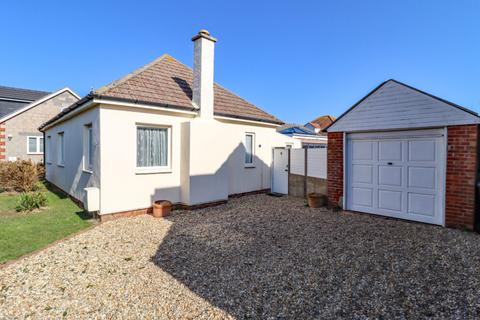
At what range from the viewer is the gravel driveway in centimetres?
338

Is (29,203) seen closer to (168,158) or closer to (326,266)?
(168,158)

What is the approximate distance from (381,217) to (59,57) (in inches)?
913

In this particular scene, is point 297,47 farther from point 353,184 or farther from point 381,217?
point 381,217

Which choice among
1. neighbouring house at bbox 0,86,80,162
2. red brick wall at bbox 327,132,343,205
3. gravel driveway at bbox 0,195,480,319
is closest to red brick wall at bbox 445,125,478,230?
gravel driveway at bbox 0,195,480,319

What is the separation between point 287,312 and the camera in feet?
10.7

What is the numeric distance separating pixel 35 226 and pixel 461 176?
37.2 ft

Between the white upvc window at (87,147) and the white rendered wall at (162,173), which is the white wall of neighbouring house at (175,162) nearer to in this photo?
the white rendered wall at (162,173)

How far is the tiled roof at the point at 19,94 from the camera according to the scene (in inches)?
1092

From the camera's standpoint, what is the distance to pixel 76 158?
33.3 ft

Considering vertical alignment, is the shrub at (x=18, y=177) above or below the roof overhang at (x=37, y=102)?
below

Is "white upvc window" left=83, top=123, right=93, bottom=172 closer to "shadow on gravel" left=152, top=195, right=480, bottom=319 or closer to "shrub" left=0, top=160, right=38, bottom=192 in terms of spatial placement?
"shadow on gravel" left=152, top=195, right=480, bottom=319

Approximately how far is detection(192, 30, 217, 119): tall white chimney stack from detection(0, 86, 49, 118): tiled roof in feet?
84.1

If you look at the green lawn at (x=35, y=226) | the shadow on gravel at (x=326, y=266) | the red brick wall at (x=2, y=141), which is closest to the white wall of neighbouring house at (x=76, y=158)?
the green lawn at (x=35, y=226)

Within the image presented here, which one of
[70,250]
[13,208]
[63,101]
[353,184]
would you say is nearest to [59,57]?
[63,101]
